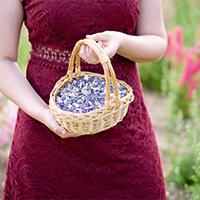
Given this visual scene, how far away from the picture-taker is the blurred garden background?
4004 mm

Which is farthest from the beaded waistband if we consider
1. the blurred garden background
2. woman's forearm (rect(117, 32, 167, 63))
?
the blurred garden background

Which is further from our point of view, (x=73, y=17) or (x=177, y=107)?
(x=177, y=107)

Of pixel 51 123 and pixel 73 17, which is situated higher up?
pixel 73 17

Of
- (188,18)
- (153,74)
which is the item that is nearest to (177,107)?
(153,74)

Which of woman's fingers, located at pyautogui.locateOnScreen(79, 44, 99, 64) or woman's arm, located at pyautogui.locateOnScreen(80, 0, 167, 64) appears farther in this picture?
woman's arm, located at pyautogui.locateOnScreen(80, 0, 167, 64)

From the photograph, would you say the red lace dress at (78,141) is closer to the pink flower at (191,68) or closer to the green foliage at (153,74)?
the pink flower at (191,68)

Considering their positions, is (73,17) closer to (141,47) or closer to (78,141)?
(141,47)

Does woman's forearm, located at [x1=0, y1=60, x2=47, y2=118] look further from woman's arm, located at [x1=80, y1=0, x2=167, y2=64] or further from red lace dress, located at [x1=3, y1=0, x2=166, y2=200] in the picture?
woman's arm, located at [x1=80, y1=0, x2=167, y2=64]

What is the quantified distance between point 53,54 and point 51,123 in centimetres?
24

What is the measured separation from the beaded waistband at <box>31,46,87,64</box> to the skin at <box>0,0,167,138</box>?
78 millimetres

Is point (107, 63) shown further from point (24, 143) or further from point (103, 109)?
point (24, 143)

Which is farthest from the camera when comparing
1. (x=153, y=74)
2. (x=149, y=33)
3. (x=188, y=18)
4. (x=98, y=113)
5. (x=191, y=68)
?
(x=153, y=74)

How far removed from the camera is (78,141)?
234 centimetres

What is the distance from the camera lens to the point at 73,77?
2.22 metres
